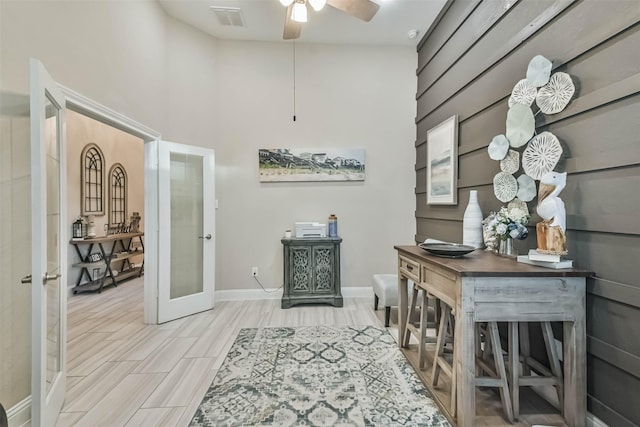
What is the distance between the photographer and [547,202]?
154 cm

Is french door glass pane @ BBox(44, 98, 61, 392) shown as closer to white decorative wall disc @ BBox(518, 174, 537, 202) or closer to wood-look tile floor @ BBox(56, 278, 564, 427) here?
wood-look tile floor @ BBox(56, 278, 564, 427)

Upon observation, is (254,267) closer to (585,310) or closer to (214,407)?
(214,407)

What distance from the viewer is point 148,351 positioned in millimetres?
2611

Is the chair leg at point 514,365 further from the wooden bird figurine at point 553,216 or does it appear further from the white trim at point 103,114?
the white trim at point 103,114

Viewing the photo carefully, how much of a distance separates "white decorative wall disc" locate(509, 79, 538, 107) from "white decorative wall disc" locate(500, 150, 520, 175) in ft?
1.08

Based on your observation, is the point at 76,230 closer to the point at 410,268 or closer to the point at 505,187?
the point at 410,268

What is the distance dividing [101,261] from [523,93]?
19.3 ft

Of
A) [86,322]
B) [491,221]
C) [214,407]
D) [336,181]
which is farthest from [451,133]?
[86,322]

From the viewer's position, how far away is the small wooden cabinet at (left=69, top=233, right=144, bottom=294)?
4383 mm

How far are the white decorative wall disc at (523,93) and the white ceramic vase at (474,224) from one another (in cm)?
69

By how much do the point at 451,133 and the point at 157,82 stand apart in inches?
131

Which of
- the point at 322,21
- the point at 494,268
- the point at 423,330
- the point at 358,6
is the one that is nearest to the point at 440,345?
the point at 423,330

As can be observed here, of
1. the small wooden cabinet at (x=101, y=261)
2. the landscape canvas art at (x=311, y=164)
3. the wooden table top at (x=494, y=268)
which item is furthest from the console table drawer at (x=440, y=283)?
the small wooden cabinet at (x=101, y=261)

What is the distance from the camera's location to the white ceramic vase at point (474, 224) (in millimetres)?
2221
